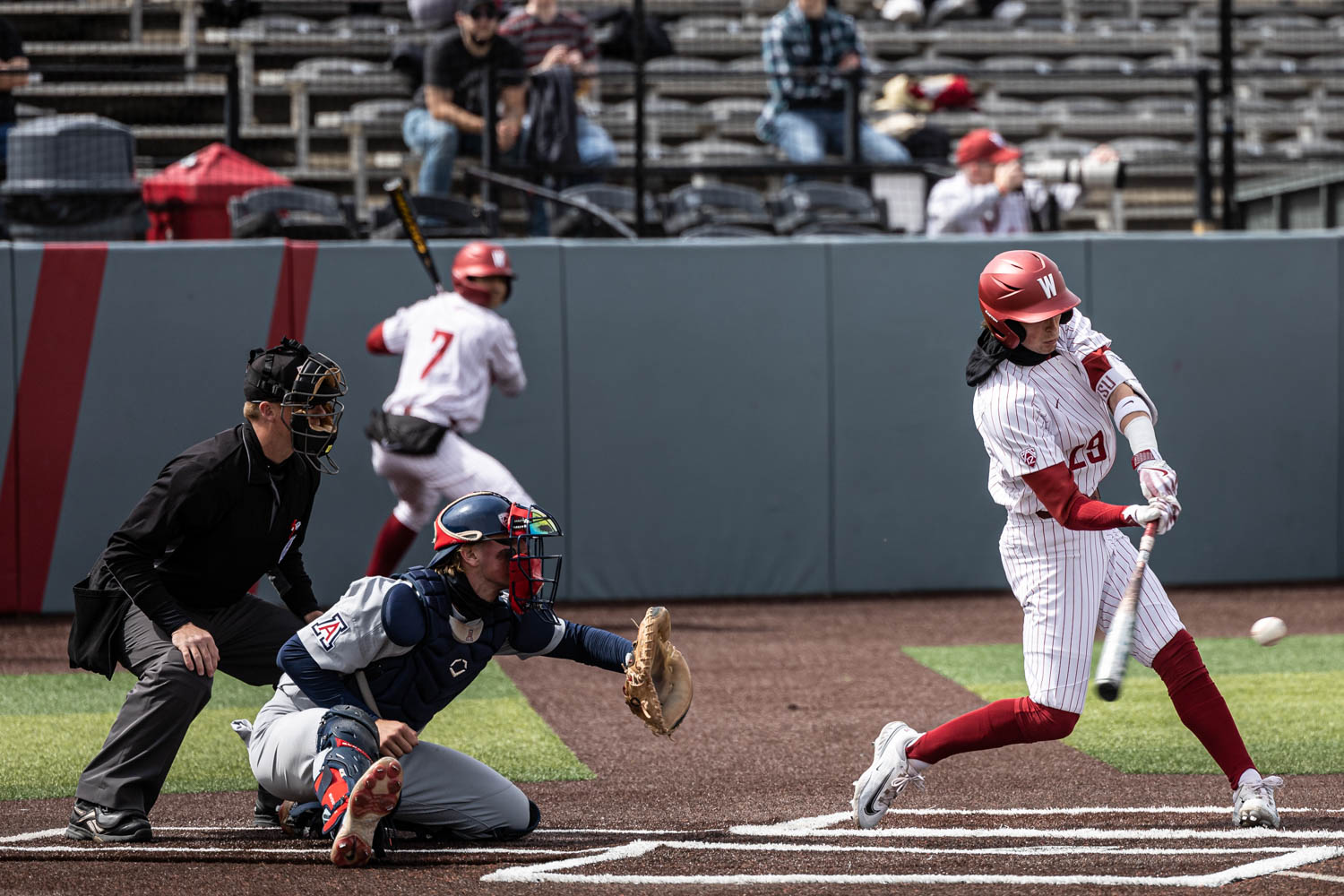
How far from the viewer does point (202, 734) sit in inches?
254

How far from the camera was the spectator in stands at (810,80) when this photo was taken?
11.8 meters

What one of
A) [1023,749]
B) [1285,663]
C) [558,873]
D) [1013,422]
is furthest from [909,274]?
[558,873]

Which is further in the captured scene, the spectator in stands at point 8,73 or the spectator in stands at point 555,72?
the spectator in stands at point 555,72

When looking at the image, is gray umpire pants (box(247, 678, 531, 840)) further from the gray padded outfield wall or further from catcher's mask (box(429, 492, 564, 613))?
the gray padded outfield wall

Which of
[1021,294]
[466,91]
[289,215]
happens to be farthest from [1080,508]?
[466,91]

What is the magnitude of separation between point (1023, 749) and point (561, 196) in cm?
607

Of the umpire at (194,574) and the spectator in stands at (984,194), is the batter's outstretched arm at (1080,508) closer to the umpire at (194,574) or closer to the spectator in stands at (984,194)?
the umpire at (194,574)

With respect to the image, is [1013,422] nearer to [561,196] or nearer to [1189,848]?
[1189,848]

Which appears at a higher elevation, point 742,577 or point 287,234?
point 287,234

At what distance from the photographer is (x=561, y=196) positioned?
432 inches

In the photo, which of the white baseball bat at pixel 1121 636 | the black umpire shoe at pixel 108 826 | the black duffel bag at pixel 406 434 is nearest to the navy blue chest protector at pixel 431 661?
the black umpire shoe at pixel 108 826

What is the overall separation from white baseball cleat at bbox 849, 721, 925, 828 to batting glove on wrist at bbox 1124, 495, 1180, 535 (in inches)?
38.5

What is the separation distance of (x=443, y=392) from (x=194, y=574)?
152 inches

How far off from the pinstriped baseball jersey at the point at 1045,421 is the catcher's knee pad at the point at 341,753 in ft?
6.34
